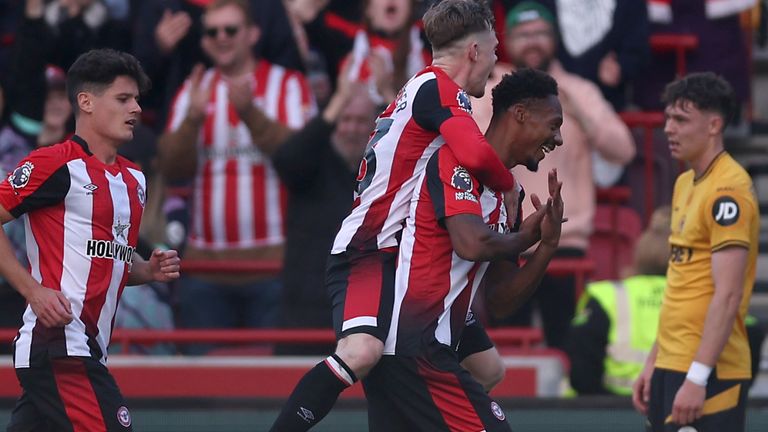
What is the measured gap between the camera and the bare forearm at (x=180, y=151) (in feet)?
27.9

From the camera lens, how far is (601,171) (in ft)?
29.2

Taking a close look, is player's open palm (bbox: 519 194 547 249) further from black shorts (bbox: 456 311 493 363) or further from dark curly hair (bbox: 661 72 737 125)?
dark curly hair (bbox: 661 72 737 125)

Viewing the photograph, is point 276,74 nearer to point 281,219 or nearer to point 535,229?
point 281,219

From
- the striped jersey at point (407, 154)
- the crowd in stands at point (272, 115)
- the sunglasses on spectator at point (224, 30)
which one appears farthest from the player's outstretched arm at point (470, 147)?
the sunglasses on spectator at point (224, 30)

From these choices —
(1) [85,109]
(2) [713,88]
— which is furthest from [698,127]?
(1) [85,109]

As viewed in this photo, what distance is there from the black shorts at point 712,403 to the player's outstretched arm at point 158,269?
1.90m

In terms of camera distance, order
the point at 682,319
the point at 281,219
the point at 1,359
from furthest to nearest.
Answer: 1. the point at 281,219
2. the point at 1,359
3. the point at 682,319

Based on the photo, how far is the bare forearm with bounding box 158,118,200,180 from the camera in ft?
27.9

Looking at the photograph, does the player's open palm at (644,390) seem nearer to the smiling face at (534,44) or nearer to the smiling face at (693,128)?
the smiling face at (693,128)

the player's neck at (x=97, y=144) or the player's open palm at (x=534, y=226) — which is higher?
the player's neck at (x=97, y=144)

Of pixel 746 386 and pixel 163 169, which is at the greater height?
pixel 163 169

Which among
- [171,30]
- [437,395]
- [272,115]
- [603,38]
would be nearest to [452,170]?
[437,395]

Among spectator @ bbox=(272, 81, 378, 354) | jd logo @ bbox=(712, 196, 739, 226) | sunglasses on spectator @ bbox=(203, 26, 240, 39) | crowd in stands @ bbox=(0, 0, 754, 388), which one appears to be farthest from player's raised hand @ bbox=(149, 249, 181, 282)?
sunglasses on spectator @ bbox=(203, 26, 240, 39)

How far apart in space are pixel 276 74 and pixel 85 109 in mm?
3710
